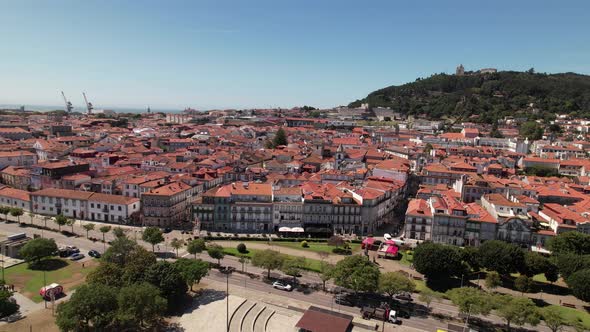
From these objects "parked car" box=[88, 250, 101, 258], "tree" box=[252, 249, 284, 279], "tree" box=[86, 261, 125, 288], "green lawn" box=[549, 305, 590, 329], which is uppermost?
"tree" box=[86, 261, 125, 288]

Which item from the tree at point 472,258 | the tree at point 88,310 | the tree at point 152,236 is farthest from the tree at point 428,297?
the tree at point 152,236

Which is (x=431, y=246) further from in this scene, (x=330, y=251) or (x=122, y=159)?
(x=122, y=159)

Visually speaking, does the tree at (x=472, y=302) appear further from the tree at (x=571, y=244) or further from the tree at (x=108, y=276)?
the tree at (x=108, y=276)

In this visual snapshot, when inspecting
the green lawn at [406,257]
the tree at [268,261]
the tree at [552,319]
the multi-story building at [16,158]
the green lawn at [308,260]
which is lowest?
the green lawn at [406,257]

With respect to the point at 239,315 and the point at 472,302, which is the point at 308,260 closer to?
the point at 239,315

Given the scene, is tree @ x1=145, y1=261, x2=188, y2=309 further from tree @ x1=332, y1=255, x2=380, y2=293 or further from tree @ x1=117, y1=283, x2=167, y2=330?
tree @ x1=332, y1=255, x2=380, y2=293

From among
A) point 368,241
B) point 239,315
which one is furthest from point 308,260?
point 239,315

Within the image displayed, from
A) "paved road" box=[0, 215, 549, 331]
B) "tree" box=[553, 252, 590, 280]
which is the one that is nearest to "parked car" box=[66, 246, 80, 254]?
"paved road" box=[0, 215, 549, 331]

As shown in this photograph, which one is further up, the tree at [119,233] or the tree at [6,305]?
the tree at [119,233]
